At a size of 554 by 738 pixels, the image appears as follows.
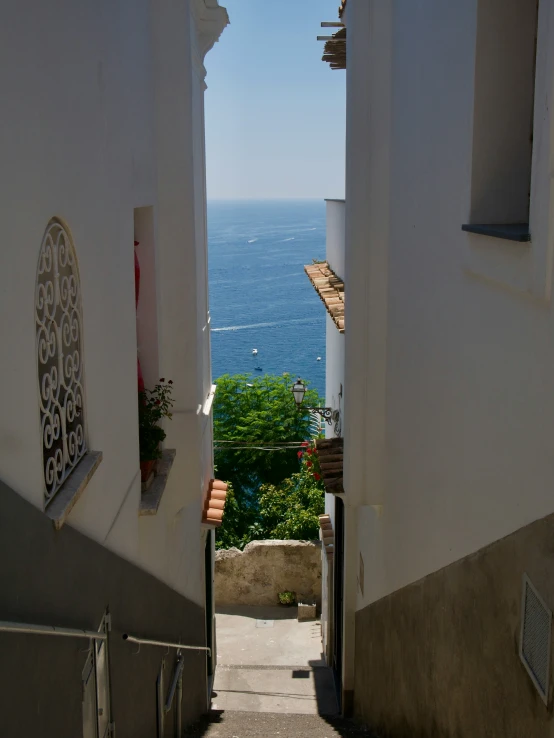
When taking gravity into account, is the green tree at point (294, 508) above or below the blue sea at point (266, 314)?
above

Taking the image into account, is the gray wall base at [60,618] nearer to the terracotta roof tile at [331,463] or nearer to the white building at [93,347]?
the white building at [93,347]

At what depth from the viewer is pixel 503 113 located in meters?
4.47

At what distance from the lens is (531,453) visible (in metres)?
3.60

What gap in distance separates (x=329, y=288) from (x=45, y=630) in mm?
8605

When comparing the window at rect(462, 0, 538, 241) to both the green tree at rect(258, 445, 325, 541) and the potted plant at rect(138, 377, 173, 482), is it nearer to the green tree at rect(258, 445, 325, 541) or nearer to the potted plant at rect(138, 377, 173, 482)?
the potted plant at rect(138, 377, 173, 482)

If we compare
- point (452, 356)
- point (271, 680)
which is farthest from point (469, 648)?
point (271, 680)

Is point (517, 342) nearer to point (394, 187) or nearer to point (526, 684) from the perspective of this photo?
point (526, 684)

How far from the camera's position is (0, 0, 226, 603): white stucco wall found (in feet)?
11.2

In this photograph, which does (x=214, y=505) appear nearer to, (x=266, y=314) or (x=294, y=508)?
(x=294, y=508)

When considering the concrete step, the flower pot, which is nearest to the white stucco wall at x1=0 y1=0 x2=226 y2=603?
the flower pot

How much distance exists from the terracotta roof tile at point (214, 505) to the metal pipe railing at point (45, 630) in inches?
233

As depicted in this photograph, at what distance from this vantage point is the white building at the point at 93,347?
339cm

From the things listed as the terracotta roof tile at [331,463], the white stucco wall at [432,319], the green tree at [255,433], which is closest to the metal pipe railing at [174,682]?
the white stucco wall at [432,319]

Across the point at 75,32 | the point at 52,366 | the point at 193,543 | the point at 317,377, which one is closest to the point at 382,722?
the point at 193,543
